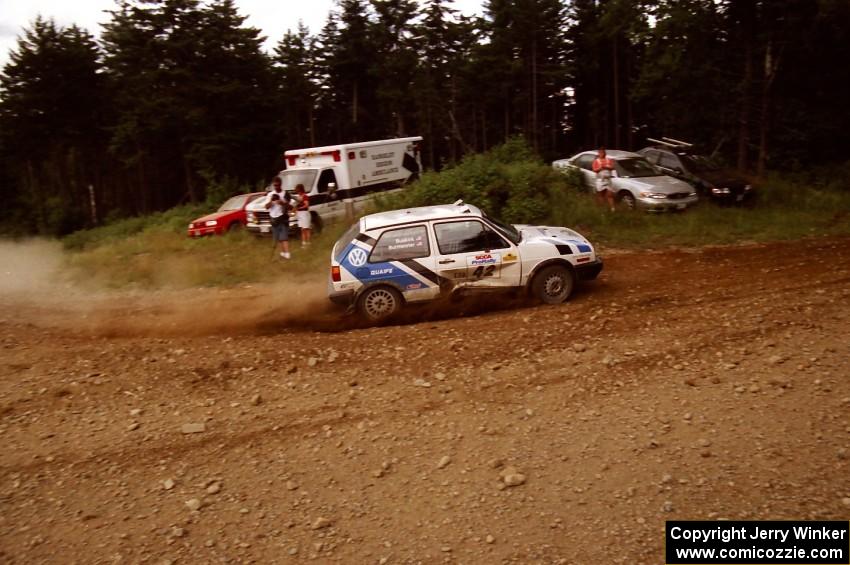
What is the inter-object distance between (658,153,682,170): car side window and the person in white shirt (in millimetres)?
10388

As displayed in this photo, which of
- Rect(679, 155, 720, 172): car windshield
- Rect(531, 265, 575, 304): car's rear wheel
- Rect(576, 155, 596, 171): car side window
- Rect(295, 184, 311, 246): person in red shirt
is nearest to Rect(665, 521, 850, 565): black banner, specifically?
Rect(531, 265, 575, 304): car's rear wheel

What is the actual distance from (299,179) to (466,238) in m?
8.32

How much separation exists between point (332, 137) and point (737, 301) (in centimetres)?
3689

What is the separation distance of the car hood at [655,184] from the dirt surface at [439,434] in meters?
6.22

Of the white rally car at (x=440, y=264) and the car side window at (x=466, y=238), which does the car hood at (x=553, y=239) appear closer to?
the white rally car at (x=440, y=264)

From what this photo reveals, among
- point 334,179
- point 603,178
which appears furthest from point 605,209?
point 334,179

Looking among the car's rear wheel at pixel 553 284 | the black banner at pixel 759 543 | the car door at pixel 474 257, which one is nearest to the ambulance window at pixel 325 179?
the car door at pixel 474 257

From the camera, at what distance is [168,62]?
32.3 m

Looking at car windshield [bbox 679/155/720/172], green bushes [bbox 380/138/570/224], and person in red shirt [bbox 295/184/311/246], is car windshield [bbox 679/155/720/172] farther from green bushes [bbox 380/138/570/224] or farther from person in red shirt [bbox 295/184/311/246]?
person in red shirt [bbox 295/184/311/246]

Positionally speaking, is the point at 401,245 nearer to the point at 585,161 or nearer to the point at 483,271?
the point at 483,271

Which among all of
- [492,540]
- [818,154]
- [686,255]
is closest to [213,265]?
[686,255]

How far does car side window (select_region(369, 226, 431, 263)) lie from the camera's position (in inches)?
360

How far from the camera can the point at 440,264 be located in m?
9.13

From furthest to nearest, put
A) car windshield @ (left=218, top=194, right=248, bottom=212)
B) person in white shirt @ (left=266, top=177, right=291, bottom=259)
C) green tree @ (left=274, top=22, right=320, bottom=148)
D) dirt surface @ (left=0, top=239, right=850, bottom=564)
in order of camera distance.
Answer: green tree @ (left=274, top=22, right=320, bottom=148) → car windshield @ (left=218, top=194, right=248, bottom=212) → person in white shirt @ (left=266, top=177, right=291, bottom=259) → dirt surface @ (left=0, top=239, right=850, bottom=564)
